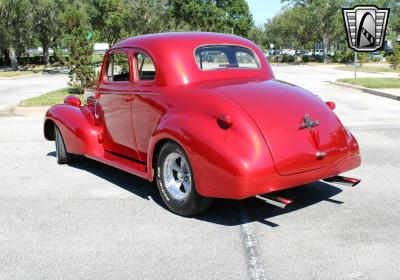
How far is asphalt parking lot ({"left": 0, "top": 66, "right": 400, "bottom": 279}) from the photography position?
3.68 meters

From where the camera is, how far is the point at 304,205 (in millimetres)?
5125

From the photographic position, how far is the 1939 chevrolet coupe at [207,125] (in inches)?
169

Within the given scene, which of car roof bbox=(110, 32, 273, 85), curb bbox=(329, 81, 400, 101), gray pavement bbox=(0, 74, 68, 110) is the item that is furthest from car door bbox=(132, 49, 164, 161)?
curb bbox=(329, 81, 400, 101)

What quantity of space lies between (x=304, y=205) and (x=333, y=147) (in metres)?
0.77

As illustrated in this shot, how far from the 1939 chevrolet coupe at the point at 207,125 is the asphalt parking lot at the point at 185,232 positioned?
1.09 ft

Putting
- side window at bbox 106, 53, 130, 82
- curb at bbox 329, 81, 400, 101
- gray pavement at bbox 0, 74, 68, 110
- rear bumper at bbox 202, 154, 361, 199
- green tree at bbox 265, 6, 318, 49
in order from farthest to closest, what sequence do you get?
green tree at bbox 265, 6, 318, 49
gray pavement at bbox 0, 74, 68, 110
curb at bbox 329, 81, 400, 101
side window at bbox 106, 53, 130, 82
rear bumper at bbox 202, 154, 361, 199

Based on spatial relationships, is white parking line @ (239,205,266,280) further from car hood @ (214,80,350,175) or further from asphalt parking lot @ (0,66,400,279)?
car hood @ (214,80,350,175)

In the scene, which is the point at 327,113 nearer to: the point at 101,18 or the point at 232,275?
the point at 232,275

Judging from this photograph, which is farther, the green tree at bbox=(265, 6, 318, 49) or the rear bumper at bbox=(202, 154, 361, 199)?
the green tree at bbox=(265, 6, 318, 49)

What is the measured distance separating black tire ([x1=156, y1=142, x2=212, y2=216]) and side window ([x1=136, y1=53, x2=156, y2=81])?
1.05 meters

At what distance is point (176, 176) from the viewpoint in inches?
194

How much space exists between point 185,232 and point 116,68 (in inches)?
110

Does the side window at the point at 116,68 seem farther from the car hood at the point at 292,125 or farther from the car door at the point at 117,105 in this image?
the car hood at the point at 292,125

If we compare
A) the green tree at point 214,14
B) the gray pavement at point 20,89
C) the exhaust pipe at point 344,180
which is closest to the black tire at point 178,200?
the exhaust pipe at point 344,180
